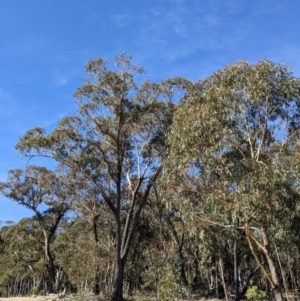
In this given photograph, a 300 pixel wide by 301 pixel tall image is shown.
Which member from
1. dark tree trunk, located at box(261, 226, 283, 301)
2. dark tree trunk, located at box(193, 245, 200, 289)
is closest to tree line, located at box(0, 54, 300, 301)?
dark tree trunk, located at box(261, 226, 283, 301)

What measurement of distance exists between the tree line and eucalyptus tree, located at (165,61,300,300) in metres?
0.03

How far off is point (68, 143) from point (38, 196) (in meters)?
11.2

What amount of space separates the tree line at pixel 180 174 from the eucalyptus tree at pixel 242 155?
0.03 metres

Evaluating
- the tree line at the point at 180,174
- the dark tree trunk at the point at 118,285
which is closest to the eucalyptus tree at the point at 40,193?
the tree line at the point at 180,174

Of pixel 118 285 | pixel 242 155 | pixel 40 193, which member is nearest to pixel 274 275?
pixel 242 155

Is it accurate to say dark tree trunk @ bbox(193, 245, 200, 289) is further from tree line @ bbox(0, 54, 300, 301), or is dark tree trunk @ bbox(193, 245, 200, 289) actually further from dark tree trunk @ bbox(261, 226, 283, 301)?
dark tree trunk @ bbox(261, 226, 283, 301)

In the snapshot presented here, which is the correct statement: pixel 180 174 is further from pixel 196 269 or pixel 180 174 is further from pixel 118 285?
pixel 196 269

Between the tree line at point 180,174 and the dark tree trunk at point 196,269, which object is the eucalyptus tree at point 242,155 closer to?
the tree line at point 180,174

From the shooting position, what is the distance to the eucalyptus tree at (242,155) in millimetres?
10023

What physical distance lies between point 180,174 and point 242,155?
71.1 inches

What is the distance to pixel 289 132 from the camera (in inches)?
504

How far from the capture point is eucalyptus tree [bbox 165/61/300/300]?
10023 mm

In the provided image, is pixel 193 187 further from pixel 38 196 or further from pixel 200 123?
pixel 38 196

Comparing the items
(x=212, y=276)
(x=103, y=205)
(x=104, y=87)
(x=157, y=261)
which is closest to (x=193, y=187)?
(x=157, y=261)
